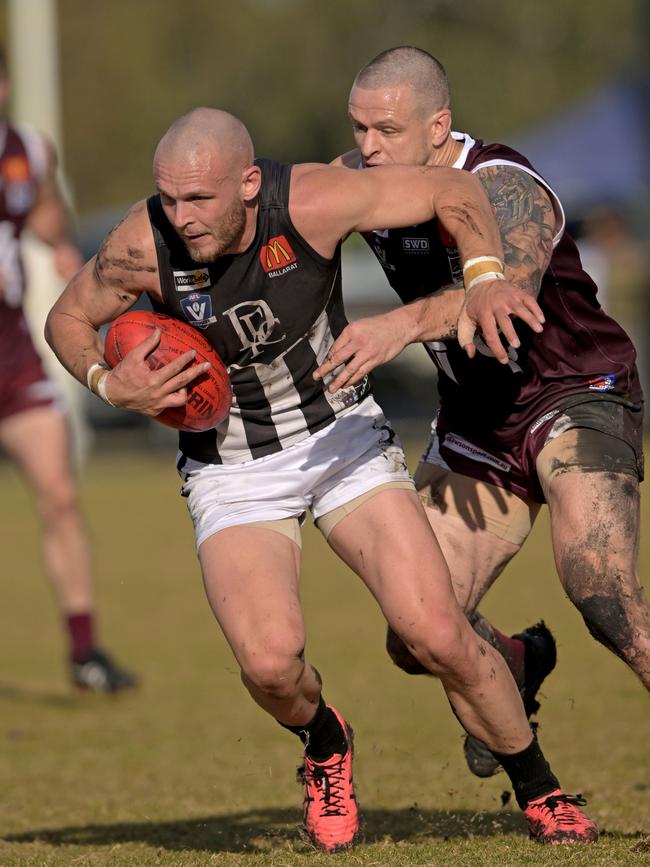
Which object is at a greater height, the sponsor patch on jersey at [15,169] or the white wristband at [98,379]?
the sponsor patch on jersey at [15,169]

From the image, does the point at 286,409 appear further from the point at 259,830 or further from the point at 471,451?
the point at 259,830

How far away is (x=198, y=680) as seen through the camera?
368 inches

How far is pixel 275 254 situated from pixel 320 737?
5.79 ft

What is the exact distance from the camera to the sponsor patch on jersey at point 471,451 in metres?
5.67

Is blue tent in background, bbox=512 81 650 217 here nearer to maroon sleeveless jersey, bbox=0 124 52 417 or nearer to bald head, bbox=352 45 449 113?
maroon sleeveless jersey, bbox=0 124 52 417

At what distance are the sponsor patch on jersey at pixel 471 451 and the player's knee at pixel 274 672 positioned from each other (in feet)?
3.68

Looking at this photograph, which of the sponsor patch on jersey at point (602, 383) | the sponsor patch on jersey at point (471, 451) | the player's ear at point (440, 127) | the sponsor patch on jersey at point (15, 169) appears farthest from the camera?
the sponsor patch on jersey at point (15, 169)

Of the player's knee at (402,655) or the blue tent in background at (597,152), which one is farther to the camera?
the blue tent in background at (597,152)

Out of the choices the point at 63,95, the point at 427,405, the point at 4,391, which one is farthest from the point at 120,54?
the point at 4,391

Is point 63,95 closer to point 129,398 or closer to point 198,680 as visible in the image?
point 198,680

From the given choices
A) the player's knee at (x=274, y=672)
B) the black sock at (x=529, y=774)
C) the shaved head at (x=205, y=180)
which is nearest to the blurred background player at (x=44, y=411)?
the shaved head at (x=205, y=180)

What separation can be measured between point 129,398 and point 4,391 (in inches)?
168

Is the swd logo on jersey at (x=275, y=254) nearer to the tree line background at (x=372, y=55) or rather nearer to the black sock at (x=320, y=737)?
the black sock at (x=320, y=737)

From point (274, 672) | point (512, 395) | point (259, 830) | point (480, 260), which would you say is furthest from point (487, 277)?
point (259, 830)
